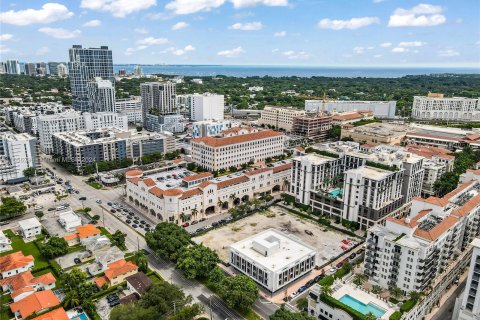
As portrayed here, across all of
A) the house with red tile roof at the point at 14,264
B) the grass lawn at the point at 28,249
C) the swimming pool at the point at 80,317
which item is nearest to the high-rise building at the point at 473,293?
the swimming pool at the point at 80,317

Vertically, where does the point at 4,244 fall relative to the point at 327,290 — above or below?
below

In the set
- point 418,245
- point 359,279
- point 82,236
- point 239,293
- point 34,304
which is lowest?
point 34,304

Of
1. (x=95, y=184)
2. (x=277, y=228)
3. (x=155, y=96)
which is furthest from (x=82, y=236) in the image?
(x=155, y=96)

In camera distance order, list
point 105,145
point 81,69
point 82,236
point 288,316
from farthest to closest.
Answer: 1. point 81,69
2. point 105,145
3. point 82,236
4. point 288,316

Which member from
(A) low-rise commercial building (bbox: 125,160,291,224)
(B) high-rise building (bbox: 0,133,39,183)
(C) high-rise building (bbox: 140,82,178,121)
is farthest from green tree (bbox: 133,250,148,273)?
(C) high-rise building (bbox: 140,82,178,121)

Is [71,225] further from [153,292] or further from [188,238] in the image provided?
[153,292]

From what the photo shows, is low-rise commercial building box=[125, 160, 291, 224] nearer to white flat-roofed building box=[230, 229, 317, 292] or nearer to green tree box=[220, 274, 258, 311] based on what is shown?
white flat-roofed building box=[230, 229, 317, 292]

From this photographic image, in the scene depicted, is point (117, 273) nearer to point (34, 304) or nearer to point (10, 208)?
point (34, 304)

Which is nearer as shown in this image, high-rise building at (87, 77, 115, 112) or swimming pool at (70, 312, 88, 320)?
swimming pool at (70, 312, 88, 320)

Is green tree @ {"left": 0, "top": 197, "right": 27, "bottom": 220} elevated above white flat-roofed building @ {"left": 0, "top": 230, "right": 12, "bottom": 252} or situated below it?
above
